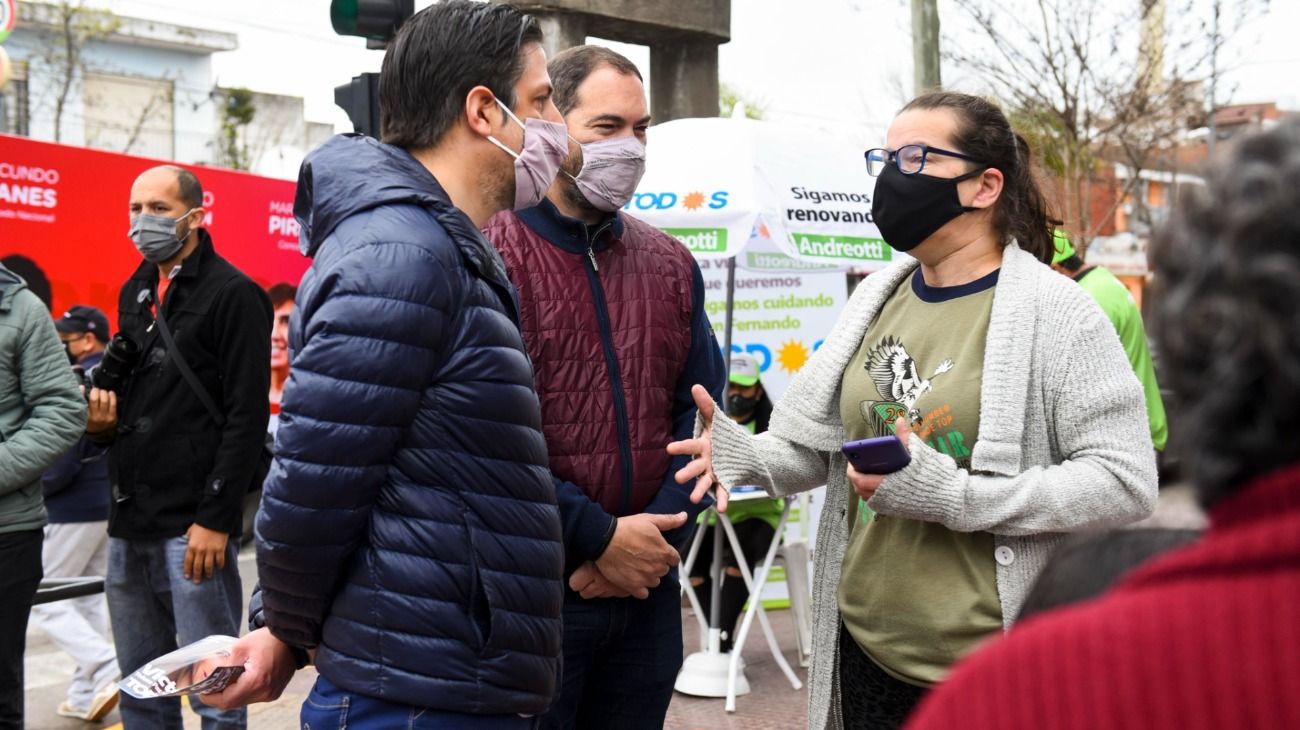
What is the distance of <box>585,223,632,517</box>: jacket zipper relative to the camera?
313 centimetres

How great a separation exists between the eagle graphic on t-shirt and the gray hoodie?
3009 mm

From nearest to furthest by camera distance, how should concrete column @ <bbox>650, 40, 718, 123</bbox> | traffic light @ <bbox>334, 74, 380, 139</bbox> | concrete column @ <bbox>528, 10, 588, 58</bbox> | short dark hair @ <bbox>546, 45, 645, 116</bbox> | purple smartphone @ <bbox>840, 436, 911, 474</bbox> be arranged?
purple smartphone @ <bbox>840, 436, 911, 474</bbox>, short dark hair @ <bbox>546, 45, 645, 116</bbox>, traffic light @ <bbox>334, 74, 380, 139</bbox>, concrete column @ <bbox>528, 10, 588, 58</bbox>, concrete column @ <bbox>650, 40, 718, 123</bbox>

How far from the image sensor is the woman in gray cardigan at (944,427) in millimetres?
2457

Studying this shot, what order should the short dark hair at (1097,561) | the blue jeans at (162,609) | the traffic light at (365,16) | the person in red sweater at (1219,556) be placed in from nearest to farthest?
the person in red sweater at (1219,556)
the short dark hair at (1097,561)
the blue jeans at (162,609)
the traffic light at (365,16)

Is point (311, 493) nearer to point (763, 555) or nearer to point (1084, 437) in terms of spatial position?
point (1084, 437)

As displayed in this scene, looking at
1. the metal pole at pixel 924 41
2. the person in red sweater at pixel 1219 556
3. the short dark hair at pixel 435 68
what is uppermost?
the metal pole at pixel 924 41

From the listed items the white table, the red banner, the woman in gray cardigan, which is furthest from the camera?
the red banner

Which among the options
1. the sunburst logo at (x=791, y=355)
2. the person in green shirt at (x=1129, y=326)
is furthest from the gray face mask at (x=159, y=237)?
the sunburst logo at (x=791, y=355)

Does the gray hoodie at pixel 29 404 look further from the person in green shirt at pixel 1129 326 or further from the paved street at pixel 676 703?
the person in green shirt at pixel 1129 326

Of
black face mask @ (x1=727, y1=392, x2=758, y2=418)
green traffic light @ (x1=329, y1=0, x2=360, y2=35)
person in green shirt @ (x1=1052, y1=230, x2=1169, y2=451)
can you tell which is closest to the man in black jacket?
green traffic light @ (x1=329, y1=0, x2=360, y2=35)

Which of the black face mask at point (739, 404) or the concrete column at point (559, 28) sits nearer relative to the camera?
the concrete column at point (559, 28)

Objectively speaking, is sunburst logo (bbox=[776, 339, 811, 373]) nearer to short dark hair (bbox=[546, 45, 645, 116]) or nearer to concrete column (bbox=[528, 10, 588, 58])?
concrete column (bbox=[528, 10, 588, 58])

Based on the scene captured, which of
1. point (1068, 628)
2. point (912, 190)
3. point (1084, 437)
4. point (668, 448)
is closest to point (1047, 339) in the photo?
point (1084, 437)

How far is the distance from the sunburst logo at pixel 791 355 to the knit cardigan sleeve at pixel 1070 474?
5633 mm
